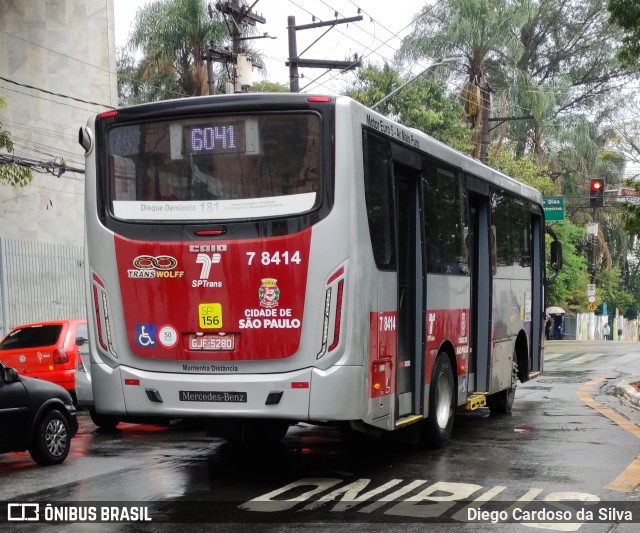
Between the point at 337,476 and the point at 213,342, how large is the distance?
6.12 feet

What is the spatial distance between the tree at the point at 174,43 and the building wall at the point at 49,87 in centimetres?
769

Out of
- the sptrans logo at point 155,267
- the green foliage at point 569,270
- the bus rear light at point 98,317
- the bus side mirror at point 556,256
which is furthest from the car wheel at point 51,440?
the green foliage at point 569,270

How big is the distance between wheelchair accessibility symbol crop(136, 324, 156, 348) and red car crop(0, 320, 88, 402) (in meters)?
6.49

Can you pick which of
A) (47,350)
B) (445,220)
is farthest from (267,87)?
(445,220)

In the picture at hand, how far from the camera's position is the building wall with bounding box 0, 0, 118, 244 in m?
29.5

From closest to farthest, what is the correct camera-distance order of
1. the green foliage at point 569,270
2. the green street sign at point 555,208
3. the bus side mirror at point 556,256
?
the bus side mirror at point 556,256
the green street sign at point 555,208
the green foliage at point 569,270

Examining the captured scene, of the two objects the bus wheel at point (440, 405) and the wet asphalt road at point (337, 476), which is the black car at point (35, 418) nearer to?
the wet asphalt road at point (337, 476)

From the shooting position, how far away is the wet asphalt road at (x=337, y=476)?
7711 millimetres

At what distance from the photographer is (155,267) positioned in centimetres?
914

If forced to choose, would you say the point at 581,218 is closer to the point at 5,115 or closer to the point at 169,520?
the point at 5,115

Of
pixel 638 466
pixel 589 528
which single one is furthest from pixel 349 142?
pixel 638 466

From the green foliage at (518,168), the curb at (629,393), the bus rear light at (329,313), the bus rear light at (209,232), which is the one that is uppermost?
the green foliage at (518,168)

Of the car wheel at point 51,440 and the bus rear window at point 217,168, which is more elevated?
the bus rear window at point 217,168

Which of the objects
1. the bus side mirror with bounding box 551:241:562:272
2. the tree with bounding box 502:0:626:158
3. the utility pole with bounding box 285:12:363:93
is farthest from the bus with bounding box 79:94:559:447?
the tree with bounding box 502:0:626:158
